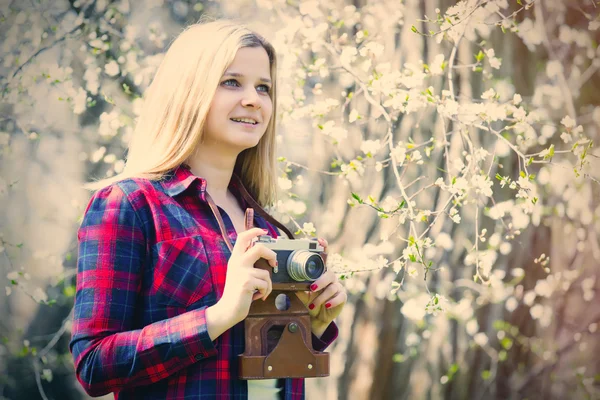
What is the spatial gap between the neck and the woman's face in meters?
0.02

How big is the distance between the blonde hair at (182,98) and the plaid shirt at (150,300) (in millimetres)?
69

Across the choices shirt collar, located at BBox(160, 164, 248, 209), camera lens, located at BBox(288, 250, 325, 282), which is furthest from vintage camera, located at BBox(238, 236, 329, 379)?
shirt collar, located at BBox(160, 164, 248, 209)

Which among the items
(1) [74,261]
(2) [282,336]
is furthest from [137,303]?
(1) [74,261]

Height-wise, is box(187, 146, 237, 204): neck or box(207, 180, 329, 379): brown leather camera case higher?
box(187, 146, 237, 204): neck

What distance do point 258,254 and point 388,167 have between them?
4.80ft

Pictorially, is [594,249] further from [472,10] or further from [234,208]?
[234,208]

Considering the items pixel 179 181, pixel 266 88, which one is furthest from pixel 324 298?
pixel 266 88

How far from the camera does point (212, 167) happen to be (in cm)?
131

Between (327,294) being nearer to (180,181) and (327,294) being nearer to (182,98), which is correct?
(180,181)

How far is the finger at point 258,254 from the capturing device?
105 centimetres

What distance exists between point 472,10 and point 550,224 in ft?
2.79

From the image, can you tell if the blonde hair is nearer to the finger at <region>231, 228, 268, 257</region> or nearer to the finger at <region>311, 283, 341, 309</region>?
the finger at <region>231, 228, 268, 257</region>

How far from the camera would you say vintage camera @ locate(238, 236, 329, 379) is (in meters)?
1.10

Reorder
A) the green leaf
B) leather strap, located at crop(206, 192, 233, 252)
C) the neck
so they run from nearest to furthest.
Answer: leather strap, located at crop(206, 192, 233, 252) → the neck → the green leaf
